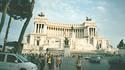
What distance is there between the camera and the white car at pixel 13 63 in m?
14.4

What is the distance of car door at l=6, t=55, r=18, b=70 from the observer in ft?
47.3

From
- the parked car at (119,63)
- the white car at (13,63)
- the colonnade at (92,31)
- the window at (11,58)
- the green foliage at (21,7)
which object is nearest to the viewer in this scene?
the white car at (13,63)

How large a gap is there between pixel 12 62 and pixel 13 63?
16 cm

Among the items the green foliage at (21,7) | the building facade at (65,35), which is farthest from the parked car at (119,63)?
the building facade at (65,35)

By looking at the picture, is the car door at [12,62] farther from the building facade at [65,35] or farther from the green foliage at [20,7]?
the building facade at [65,35]

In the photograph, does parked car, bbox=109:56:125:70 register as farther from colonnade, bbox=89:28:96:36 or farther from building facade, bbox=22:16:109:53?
colonnade, bbox=89:28:96:36

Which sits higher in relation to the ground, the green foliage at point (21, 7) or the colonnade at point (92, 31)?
the colonnade at point (92, 31)

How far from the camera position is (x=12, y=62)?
14.6 meters

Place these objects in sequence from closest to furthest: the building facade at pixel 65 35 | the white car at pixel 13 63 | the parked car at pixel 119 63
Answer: the white car at pixel 13 63, the parked car at pixel 119 63, the building facade at pixel 65 35

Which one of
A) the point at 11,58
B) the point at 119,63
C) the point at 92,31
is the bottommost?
the point at 119,63

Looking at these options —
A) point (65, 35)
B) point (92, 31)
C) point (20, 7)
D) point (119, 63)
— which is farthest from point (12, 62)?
point (65, 35)

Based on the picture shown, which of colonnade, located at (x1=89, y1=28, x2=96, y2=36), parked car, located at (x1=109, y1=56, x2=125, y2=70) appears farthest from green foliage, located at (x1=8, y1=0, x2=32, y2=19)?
colonnade, located at (x1=89, y1=28, x2=96, y2=36)

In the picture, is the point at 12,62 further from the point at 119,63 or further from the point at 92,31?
the point at 92,31

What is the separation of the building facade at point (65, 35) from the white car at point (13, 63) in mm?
69540
